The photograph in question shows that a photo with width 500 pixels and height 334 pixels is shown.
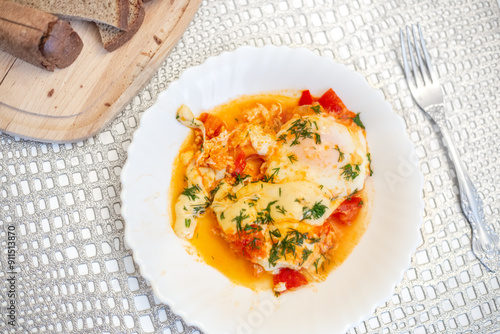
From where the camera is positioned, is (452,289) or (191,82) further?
(452,289)

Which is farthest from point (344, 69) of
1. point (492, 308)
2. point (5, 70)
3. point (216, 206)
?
point (5, 70)

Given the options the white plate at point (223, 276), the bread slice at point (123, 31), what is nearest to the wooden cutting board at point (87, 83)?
the bread slice at point (123, 31)

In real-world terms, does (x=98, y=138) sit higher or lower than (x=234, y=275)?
higher

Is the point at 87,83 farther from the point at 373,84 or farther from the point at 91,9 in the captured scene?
the point at 373,84

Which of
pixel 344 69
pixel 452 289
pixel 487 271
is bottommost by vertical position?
pixel 452 289

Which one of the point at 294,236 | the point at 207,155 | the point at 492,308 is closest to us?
the point at 294,236

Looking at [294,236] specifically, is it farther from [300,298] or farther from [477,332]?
[477,332]

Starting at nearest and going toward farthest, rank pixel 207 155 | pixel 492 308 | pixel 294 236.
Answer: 1. pixel 294 236
2. pixel 207 155
3. pixel 492 308
